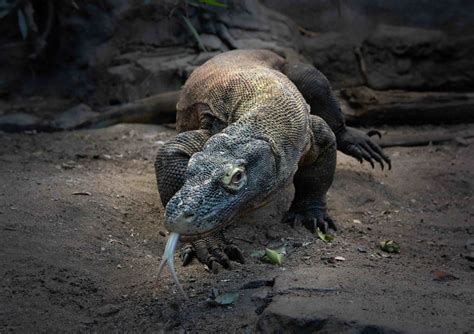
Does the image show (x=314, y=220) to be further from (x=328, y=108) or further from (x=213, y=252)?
(x=328, y=108)

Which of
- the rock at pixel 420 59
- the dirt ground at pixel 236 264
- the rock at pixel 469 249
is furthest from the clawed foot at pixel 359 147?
the rock at pixel 420 59

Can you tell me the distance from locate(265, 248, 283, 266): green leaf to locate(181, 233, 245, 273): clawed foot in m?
0.16

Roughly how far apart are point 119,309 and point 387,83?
5.96 metres

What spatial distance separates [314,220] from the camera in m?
4.73

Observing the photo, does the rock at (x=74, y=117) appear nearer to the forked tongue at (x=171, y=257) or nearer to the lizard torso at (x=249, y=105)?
the lizard torso at (x=249, y=105)

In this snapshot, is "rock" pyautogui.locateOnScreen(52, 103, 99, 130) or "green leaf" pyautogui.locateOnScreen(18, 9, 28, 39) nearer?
"rock" pyautogui.locateOnScreen(52, 103, 99, 130)

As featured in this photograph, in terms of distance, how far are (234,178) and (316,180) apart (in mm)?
1563

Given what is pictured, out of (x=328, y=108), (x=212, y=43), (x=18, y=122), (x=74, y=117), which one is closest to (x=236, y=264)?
(x=328, y=108)

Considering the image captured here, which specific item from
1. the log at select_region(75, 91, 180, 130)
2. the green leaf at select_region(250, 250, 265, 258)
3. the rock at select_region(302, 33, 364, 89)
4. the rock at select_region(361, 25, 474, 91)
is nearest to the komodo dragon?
the green leaf at select_region(250, 250, 265, 258)

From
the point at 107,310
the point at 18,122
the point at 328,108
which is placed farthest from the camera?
the point at 18,122

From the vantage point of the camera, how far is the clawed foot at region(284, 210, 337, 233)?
4699 mm

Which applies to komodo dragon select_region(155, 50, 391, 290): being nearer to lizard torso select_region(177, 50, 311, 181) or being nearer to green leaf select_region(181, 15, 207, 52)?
lizard torso select_region(177, 50, 311, 181)

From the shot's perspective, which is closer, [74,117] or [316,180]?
[316,180]

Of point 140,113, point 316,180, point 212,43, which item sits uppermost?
point 212,43
